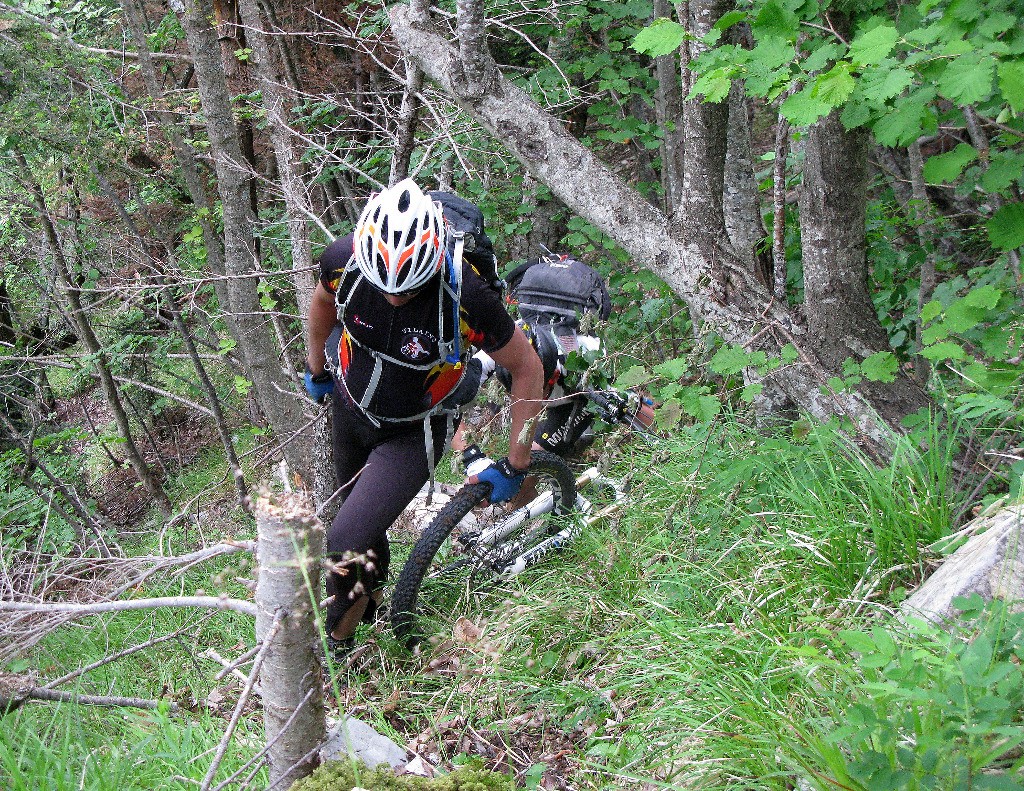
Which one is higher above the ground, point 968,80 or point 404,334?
point 968,80

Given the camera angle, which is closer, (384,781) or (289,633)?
(289,633)

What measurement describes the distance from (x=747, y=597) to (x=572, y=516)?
5.56 feet

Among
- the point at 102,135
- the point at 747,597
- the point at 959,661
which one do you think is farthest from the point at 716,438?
the point at 102,135

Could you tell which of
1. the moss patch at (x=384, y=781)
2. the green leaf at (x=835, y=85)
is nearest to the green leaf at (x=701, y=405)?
the green leaf at (x=835, y=85)

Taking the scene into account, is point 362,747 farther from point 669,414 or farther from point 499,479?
point 669,414

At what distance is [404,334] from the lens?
12.1 ft

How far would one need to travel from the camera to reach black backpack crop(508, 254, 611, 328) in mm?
5098

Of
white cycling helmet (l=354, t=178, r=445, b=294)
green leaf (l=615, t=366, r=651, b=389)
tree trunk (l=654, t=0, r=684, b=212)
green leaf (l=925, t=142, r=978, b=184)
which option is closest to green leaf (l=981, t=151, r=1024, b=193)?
green leaf (l=925, t=142, r=978, b=184)

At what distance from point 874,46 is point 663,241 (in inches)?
62.7

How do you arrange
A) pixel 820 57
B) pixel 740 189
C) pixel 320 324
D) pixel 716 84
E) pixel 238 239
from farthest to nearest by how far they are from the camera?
1. pixel 238 239
2. pixel 740 189
3. pixel 320 324
4. pixel 716 84
5. pixel 820 57

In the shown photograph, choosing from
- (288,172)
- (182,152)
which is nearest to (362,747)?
(288,172)

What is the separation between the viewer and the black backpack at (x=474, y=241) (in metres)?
3.72

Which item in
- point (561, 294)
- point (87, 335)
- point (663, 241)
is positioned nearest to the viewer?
point (663, 241)

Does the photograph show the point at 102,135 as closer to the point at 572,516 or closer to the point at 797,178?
the point at 572,516
